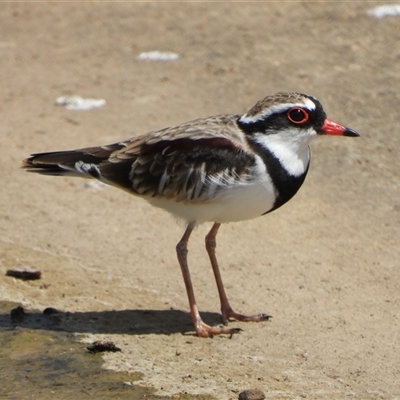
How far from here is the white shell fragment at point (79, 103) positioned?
12.9 metres

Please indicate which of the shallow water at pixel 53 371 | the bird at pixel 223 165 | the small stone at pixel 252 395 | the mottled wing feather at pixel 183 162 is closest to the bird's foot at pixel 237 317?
the bird at pixel 223 165

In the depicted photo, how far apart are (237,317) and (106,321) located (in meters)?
1.10

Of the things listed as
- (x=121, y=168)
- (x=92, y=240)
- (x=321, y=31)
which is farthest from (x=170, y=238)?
(x=321, y=31)

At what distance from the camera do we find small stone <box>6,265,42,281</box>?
903cm

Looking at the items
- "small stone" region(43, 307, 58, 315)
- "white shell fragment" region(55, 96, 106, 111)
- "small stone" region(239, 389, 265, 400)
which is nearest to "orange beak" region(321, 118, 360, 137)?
"small stone" region(239, 389, 265, 400)

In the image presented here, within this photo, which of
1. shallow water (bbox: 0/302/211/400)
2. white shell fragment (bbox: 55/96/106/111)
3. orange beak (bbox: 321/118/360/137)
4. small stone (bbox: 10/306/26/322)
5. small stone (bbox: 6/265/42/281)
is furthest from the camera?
white shell fragment (bbox: 55/96/106/111)

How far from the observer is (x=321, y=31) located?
1384 cm

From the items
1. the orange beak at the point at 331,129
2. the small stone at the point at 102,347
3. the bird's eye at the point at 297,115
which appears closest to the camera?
the small stone at the point at 102,347

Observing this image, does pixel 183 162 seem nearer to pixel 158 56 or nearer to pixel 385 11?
pixel 158 56

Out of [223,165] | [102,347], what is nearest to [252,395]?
[102,347]

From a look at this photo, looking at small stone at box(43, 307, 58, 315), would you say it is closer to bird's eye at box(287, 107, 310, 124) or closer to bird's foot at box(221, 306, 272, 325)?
bird's foot at box(221, 306, 272, 325)

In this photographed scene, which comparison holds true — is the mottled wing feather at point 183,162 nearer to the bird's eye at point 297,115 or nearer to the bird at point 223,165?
the bird at point 223,165

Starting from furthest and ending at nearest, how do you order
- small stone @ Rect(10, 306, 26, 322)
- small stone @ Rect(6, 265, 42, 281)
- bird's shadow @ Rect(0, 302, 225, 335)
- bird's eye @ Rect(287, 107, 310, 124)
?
small stone @ Rect(6, 265, 42, 281) → small stone @ Rect(10, 306, 26, 322) → bird's shadow @ Rect(0, 302, 225, 335) → bird's eye @ Rect(287, 107, 310, 124)

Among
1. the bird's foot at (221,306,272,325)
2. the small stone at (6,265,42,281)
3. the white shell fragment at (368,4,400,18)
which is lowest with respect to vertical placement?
the small stone at (6,265,42,281)
